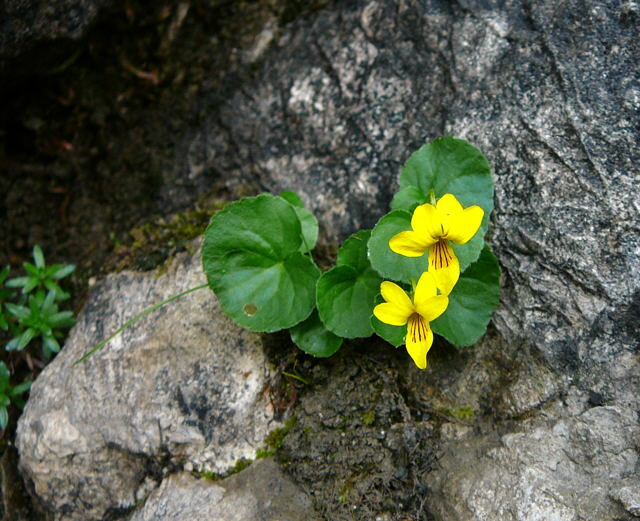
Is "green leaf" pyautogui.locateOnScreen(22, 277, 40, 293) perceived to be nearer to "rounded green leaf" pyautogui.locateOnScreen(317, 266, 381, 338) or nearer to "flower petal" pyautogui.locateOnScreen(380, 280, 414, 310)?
"rounded green leaf" pyautogui.locateOnScreen(317, 266, 381, 338)

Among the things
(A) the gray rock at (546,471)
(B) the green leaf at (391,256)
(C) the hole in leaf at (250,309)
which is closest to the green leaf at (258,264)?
(C) the hole in leaf at (250,309)

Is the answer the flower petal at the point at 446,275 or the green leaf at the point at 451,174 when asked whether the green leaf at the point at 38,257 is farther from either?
the flower petal at the point at 446,275

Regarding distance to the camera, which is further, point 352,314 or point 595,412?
point 352,314

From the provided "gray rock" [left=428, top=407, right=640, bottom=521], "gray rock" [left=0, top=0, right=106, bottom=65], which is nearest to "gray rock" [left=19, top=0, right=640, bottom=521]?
"gray rock" [left=428, top=407, right=640, bottom=521]

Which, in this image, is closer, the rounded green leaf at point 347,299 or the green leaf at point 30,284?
the rounded green leaf at point 347,299

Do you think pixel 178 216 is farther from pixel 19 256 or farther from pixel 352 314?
pixel 352 314

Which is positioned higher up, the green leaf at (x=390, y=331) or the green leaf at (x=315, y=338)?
the green leaf at (x=390, y=331)

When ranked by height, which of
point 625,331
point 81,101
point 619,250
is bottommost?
point 625,331

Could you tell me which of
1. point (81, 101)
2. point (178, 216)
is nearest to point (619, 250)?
point (178, 216)
